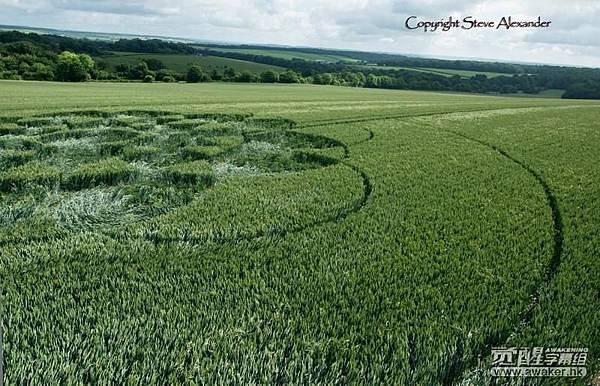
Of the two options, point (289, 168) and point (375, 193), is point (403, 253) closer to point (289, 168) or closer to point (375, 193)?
point (375, 193)

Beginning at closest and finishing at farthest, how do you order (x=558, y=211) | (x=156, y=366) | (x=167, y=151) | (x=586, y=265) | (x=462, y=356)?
(x=156, y=366), (x=462, y=356), (x=586, y=265), (x=558, y=211), (x=167, y=151)

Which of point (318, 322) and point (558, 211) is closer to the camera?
point (318, 322)

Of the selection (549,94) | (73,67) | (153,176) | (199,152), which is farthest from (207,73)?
(153,176)

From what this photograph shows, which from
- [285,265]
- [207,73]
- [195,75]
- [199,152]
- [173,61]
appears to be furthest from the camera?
[173,61]

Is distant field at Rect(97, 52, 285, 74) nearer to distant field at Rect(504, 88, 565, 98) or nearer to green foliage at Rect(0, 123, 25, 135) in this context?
distant field at Rect(504, 88, 565, 98)

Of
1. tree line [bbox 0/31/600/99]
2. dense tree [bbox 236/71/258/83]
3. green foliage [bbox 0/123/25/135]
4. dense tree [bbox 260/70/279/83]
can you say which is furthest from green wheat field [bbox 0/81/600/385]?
dense tree [bbox 260/70/279/83]

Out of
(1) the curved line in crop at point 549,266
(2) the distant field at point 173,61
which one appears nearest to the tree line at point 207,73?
(2) the distant field at point 173,61

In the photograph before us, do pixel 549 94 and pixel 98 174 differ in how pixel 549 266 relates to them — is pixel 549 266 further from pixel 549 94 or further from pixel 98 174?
pixel 549 94

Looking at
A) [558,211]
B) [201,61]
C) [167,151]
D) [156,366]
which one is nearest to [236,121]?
[167,151]
